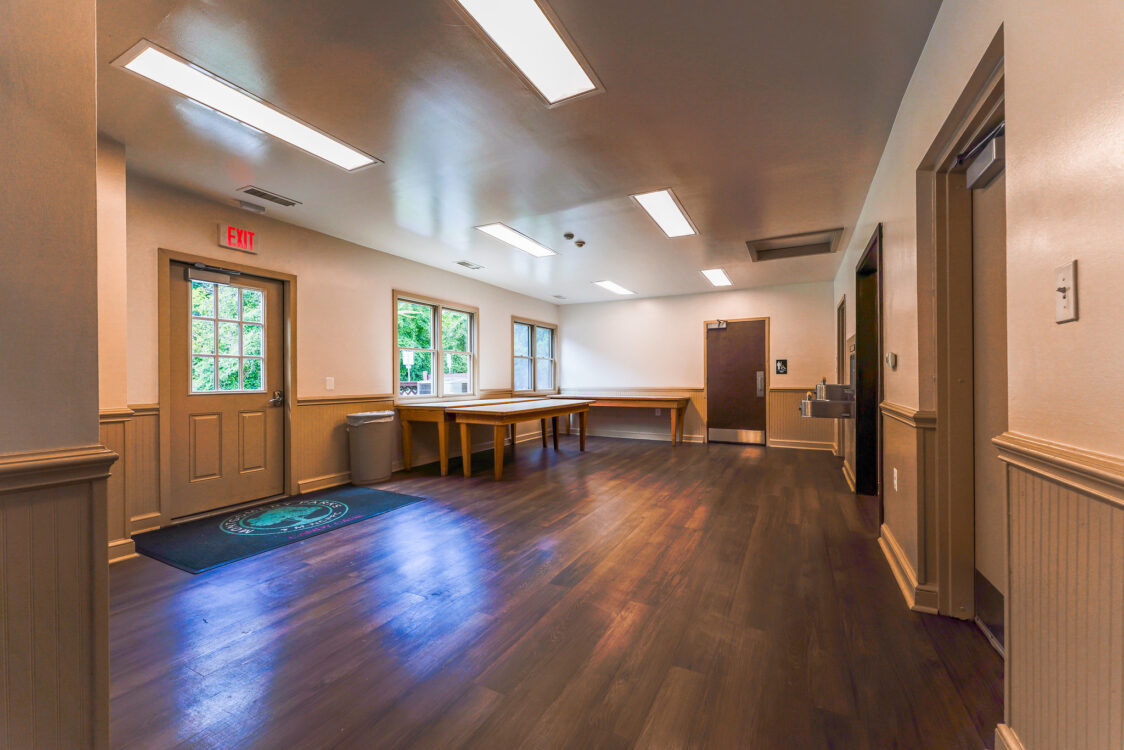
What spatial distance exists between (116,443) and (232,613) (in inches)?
65.8

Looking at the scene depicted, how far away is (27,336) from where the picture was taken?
1.02m

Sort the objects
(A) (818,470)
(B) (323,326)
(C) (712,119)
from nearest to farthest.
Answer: (C) (712,119)
(B) (323,326)
(A) (818,470)

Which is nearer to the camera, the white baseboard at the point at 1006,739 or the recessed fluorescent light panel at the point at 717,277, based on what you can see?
the white baseboard at the point at 1006,739

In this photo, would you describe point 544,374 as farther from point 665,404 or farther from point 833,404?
point 833,404

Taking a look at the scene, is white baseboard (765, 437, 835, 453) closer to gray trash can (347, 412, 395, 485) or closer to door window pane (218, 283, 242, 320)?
gray trash can (347, 412, 395, 485)

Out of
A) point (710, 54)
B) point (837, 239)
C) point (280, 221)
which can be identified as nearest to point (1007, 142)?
point (710, 54)

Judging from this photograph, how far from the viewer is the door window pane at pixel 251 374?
3.99 m

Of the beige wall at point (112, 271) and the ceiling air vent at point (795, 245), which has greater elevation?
the ceiling air vent at point (795, 245)

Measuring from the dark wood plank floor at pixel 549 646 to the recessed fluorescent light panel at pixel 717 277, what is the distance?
378 centimetres

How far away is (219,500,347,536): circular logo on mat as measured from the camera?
3.28 metres

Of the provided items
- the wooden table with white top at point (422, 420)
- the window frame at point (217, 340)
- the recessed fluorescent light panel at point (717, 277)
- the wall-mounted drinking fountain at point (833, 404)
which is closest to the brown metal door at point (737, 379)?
the recessed fluorescent light panel at point (717, 277)

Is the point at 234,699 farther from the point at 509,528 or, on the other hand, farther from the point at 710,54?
the point at 710,54

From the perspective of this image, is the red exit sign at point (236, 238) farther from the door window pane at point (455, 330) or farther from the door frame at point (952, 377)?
the door frame at point (952, 377)

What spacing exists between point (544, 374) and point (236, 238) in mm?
5599
